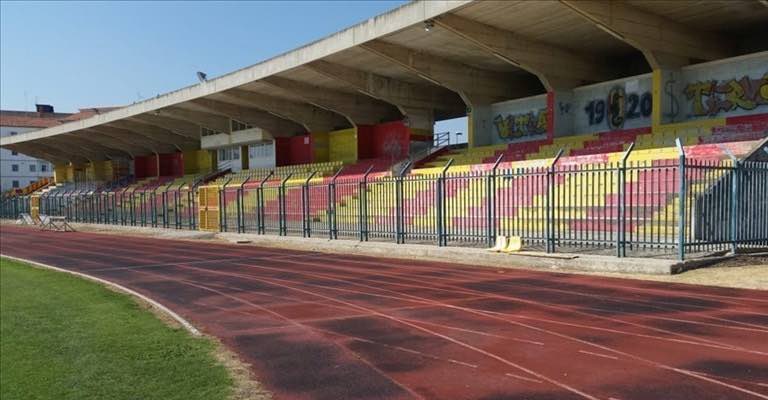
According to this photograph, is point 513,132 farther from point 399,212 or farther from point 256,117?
point 256,117

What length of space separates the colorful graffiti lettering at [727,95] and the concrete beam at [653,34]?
135cm

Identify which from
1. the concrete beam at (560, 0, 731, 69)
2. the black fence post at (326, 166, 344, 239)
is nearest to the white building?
the black fence post at (326, 166, 344, 239)

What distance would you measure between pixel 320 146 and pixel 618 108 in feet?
73.4

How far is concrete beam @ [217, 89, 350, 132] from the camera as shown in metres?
37.4

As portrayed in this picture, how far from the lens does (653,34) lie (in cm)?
2156

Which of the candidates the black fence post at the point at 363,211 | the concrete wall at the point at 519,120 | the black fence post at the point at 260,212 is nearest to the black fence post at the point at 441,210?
the black fence post at the point at 363,211

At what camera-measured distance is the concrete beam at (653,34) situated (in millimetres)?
20234

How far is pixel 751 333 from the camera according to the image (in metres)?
6.39

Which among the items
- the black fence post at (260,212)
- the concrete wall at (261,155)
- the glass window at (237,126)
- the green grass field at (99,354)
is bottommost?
the green grass field at (99,354)

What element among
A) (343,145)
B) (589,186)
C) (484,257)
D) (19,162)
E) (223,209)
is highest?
(19,162)

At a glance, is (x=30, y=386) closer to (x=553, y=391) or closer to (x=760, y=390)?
(x=553, y=391)

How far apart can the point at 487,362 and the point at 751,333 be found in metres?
3.05

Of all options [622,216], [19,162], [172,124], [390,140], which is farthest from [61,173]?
[622,216]

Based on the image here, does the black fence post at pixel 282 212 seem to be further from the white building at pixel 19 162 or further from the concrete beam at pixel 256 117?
the white building at pixel 19 162
